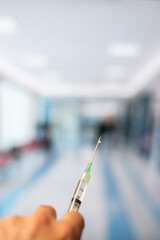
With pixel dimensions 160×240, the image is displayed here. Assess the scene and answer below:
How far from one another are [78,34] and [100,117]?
6.84ft

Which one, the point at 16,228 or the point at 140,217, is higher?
the point at 16,228

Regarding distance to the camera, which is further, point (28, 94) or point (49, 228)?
point (28, 94)

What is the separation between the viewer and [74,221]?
1.22 ft

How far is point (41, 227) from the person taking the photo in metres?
0.35

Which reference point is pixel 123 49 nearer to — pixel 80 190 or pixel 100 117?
pixel 100 117

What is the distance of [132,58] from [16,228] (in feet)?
11.7

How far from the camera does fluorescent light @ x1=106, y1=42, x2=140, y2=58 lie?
274 centimetres

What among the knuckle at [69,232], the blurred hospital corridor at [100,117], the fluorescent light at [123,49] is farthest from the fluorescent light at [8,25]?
the knuckle at [69,232]

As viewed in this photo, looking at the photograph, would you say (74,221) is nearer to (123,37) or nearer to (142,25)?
(142,25)

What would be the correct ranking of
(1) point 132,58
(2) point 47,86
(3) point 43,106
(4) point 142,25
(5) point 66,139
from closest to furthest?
(4) point 142,25 < (1) point 132,58 < (2) point 47,86 < (3) point 43,106 < (5) point 66,139

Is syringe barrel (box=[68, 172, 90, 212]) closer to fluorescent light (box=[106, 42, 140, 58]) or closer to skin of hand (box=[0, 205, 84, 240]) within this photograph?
skin of hand (box=[0, 205, 84, 240])

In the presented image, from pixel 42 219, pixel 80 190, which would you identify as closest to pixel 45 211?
pixel 42 219

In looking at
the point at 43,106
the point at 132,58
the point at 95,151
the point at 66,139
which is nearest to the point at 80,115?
the point at 66,139

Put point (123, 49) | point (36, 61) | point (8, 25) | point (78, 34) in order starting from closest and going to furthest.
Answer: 1. point (8, 25)
2. point (78, 34)
3. point (123, 49)
4. point (36, 61)
